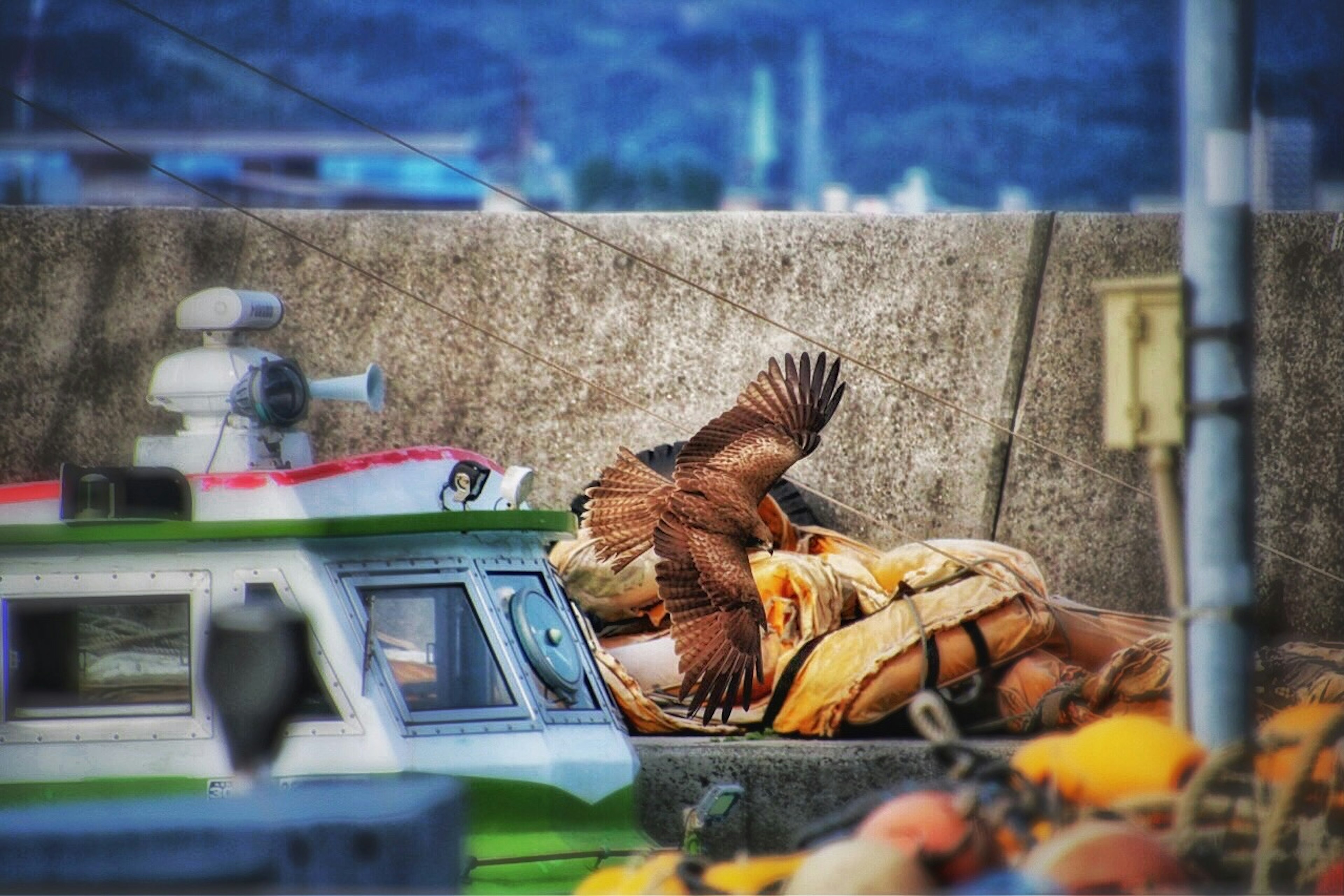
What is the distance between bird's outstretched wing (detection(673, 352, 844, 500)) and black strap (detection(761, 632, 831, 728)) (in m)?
0.58

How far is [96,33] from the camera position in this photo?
8.83 meters

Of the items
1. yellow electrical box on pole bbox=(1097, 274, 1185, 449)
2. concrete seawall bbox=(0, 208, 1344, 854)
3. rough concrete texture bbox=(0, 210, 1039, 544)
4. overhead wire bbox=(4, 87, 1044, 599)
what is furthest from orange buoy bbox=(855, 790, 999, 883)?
rough concrete texture bbox=(0, 210, 1039, 544)

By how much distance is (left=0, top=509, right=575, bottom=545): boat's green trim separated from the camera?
4.43m

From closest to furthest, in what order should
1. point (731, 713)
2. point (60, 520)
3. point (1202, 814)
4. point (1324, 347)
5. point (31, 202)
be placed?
1. point (1202, 814)
2. point (60, 520)
3. point (731, 713)
4. point (1324, 347)
5. point (31, 202)

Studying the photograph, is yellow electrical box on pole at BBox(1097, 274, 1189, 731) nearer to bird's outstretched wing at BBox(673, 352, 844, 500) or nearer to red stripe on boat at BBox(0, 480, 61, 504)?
bird's outstretched wing at BBox(673, 352, 844, 500)

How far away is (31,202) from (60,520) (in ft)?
15.1

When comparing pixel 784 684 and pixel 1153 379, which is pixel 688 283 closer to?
pixel 784 684

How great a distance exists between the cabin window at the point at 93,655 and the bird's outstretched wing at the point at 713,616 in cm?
213

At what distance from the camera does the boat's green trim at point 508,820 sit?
13.9 feet

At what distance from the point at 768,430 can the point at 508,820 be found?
8.20 feet

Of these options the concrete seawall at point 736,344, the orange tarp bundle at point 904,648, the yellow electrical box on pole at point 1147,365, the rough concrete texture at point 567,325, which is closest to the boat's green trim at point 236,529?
the orange tarp bundle at point 904,648

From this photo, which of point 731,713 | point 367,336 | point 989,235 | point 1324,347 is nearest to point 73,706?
point 731,713

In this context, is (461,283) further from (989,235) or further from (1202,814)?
(1202,814)

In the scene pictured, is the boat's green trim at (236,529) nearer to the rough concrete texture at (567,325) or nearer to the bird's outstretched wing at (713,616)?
the bird's outstretched wing at (713,616)
